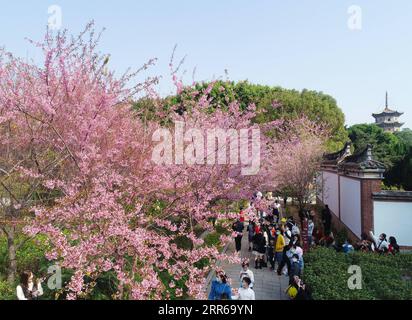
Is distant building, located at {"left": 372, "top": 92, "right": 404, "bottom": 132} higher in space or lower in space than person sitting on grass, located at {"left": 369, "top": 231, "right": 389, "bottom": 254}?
higher

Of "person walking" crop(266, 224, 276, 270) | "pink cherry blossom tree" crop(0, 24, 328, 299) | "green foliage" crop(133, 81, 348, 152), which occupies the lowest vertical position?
"person walking" crop(266, 224, 276, 270)

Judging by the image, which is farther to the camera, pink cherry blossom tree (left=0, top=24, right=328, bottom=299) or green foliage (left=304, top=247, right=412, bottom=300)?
green foliage (left=304, top=247, right=412, bottom=300)

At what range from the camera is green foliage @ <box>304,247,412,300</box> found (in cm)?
727

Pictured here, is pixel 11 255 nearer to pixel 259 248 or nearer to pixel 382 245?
pixel 259 248

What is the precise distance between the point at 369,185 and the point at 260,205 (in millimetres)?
4280

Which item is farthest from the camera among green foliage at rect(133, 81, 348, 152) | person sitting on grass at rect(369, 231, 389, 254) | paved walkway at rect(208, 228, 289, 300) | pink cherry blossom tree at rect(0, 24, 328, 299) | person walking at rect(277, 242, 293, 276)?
green foliage at rect(133, 81, 348, 152)

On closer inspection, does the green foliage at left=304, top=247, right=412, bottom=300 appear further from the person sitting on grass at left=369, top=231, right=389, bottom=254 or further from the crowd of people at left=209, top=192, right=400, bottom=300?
the person sitting on grass at left=369, top=231, right=389, bottom=254

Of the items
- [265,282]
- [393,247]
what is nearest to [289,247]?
[265,282]

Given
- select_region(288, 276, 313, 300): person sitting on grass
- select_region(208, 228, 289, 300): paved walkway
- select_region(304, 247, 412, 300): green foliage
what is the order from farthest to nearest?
select_region(208, 228, 289, 300): paved walkway < select_region(288, 276, 313, 300): person sitting on grass < select_region(304, 247, 412, 300): green foliage

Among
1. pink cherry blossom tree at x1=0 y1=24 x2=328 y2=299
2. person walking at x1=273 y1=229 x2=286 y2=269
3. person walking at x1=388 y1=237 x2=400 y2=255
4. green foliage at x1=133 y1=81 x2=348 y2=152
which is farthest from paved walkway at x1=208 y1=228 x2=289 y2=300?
green foliage at x1=133 y1=81 x2=348 y2=152

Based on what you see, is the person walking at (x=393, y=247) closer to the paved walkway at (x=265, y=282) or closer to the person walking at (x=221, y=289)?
the paved walkway at (x=265, y=282)

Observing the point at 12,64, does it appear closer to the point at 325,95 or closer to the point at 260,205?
the point at 260,205

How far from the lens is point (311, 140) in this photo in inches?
840

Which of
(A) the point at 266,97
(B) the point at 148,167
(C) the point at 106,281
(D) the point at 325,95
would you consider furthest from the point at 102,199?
(D) the point at 325,95
